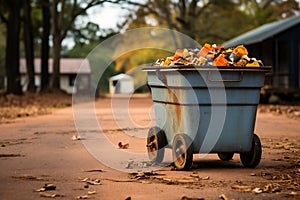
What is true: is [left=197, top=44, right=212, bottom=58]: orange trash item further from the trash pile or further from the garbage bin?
the garbage bin

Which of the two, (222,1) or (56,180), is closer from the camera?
(56,180)

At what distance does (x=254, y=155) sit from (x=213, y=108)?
81 centimetres

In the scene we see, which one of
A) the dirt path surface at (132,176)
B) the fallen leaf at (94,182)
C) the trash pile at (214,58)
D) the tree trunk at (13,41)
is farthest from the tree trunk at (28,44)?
the fallen leaf at (94,182)

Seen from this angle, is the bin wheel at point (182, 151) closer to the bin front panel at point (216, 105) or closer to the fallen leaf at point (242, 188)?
the bin front panel at point (216, 105)

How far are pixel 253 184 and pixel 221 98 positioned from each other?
143cm

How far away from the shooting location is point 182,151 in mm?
7863

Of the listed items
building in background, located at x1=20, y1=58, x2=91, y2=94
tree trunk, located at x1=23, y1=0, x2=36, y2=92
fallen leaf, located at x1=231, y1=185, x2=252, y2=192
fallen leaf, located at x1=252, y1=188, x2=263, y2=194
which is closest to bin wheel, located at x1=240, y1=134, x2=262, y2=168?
fallen leaf, located at x1=231, y1=185, x2=252, y2=192

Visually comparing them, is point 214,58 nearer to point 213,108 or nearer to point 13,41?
point 213,108

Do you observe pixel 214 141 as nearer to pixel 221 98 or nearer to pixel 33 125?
pixel 221 98

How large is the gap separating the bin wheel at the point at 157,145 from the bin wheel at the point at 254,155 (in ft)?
3.55

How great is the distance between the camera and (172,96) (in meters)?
8.16

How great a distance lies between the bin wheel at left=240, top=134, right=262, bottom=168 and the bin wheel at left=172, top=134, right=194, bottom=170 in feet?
2.75

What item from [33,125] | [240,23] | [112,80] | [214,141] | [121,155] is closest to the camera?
[214,141]

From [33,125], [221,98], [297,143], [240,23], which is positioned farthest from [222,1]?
[221,98]
